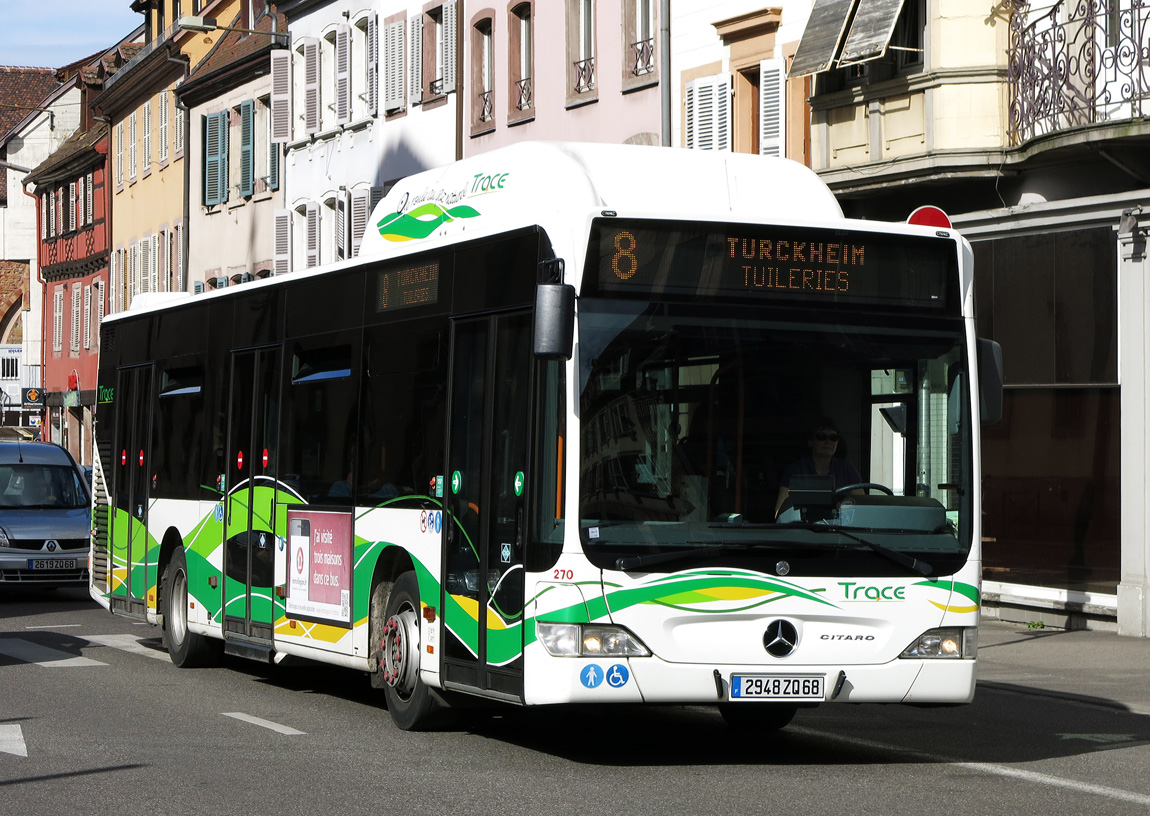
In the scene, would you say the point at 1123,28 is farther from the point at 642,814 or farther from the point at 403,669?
the point at 642,814

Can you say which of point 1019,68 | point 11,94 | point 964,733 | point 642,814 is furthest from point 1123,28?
point 11,94

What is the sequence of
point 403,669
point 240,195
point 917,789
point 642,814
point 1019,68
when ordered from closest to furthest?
point 642,814
point 917,789
point 403,669
point 1019,68
point 240,195

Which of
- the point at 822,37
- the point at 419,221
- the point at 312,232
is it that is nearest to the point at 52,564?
the point at 822,37

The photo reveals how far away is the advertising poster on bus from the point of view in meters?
12.3

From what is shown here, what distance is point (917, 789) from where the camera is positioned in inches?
364

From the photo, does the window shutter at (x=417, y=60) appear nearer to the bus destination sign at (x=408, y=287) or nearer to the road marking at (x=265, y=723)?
Answer: the bus destination sign at (x=408, y=287)

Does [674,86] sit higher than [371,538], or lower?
higher

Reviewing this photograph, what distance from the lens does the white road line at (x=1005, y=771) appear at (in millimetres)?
9180

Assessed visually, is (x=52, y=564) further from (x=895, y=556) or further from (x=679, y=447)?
(x=895, y=556)

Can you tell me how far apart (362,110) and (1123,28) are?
22594 millimetres

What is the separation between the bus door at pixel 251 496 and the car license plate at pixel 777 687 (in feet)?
15.8

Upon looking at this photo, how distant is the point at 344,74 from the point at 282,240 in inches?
166

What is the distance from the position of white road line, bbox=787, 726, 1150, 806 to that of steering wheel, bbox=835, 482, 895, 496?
148 cm

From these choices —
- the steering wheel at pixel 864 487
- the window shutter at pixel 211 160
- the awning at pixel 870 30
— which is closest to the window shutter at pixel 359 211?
the window shutter at pixel 211 160
